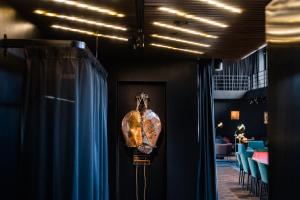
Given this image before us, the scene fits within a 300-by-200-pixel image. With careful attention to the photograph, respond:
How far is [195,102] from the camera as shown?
5.04 m

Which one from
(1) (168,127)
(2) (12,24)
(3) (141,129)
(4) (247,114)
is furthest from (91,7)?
(4) (247,114)

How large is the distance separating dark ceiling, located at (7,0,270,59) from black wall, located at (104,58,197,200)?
0.82m

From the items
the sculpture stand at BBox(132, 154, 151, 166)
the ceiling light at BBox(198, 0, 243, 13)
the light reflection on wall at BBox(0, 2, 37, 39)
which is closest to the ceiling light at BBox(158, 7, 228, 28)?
the ceiling light at BBox(198, 0, 243, 13)

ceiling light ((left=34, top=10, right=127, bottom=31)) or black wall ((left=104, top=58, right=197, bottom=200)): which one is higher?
ceiling light ((left=34, top=10, right=127, bottom=31))

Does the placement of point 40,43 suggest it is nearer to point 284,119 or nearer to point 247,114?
point 284,119

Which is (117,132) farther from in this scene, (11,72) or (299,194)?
(299,194)

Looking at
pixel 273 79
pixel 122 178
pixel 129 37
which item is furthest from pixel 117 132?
pixel 273 79

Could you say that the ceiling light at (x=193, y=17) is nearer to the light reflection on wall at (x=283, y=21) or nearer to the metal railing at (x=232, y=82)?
the light reflection on wall at (x=283, y=21)

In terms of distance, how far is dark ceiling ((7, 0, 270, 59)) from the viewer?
247cm

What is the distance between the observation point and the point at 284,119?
111 cm

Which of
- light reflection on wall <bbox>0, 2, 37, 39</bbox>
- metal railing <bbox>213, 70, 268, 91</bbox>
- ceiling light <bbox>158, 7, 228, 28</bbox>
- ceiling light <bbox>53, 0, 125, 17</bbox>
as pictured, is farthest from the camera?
metal railing <bbox>213, 70, 268, 91</bbox>

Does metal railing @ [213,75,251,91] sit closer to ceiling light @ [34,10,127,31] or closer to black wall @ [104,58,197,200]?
black wall @ [104,58,197,200]

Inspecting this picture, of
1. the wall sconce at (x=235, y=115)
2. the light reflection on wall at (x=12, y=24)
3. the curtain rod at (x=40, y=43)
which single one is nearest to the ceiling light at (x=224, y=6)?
the curtain rod at (x=40, y=43)

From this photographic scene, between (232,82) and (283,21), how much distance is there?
1480 centimetres
